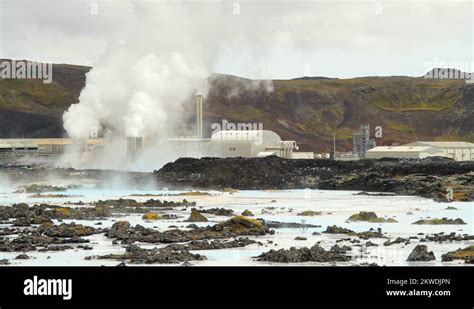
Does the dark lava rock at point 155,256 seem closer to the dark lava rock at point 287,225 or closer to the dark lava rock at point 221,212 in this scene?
the dark lava rock at point 287,225

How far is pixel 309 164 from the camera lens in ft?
318

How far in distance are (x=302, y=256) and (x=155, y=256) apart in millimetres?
5003

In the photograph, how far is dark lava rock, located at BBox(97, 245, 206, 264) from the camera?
2855cm

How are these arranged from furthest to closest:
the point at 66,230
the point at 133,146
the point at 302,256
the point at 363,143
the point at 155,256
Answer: the point at 363,143 < the point at 133,146 < the point at 66,230 < the point at 155,256 < the point at 302,256

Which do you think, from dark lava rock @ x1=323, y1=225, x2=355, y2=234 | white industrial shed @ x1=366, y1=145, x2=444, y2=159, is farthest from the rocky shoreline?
dark lava rock @ x1=323, y1=225, x2=355, y2=234

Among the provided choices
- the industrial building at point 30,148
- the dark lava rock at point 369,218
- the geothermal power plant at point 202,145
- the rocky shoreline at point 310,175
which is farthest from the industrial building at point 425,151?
the dark lava rock at point 369,218

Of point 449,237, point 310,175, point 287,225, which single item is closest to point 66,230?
point 287,225

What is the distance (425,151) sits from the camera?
115 m

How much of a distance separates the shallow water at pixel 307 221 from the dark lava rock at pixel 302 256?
1.58 feet

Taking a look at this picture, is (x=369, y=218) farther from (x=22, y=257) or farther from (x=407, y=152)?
(x=407, y=152)

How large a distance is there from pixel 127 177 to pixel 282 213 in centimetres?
4053

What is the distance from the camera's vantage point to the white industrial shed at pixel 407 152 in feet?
372

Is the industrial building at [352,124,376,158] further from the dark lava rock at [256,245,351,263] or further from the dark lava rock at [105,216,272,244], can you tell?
the dark lava rock at [256,245,351,263]
